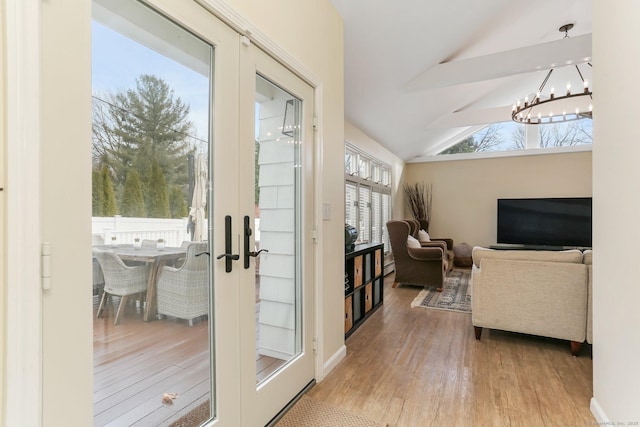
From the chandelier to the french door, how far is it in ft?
10.5

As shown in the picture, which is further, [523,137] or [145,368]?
[523,137]

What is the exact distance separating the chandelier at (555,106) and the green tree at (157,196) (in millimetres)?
4024

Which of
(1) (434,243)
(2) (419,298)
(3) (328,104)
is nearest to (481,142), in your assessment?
(1) (434,243)

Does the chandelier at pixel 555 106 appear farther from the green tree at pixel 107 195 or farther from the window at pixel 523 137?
the green tree at pixel 107 195

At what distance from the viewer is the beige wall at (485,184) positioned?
6508 mm

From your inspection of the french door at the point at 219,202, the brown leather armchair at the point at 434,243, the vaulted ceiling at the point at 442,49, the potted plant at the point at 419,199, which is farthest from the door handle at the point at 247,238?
the potted plant at the point at 419,199

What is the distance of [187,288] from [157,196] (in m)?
0.42

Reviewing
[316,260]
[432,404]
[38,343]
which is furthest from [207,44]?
[432,404]

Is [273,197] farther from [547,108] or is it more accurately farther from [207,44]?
[547,108]

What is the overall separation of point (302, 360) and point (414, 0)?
114 inches

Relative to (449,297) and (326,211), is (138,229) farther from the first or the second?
(449,297)

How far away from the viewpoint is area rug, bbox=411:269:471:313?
4.00m

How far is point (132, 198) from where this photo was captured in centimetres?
120

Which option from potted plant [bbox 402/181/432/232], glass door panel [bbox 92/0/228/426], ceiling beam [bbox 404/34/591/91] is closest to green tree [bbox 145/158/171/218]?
glass door panel [bbox 92/0/228/426]
